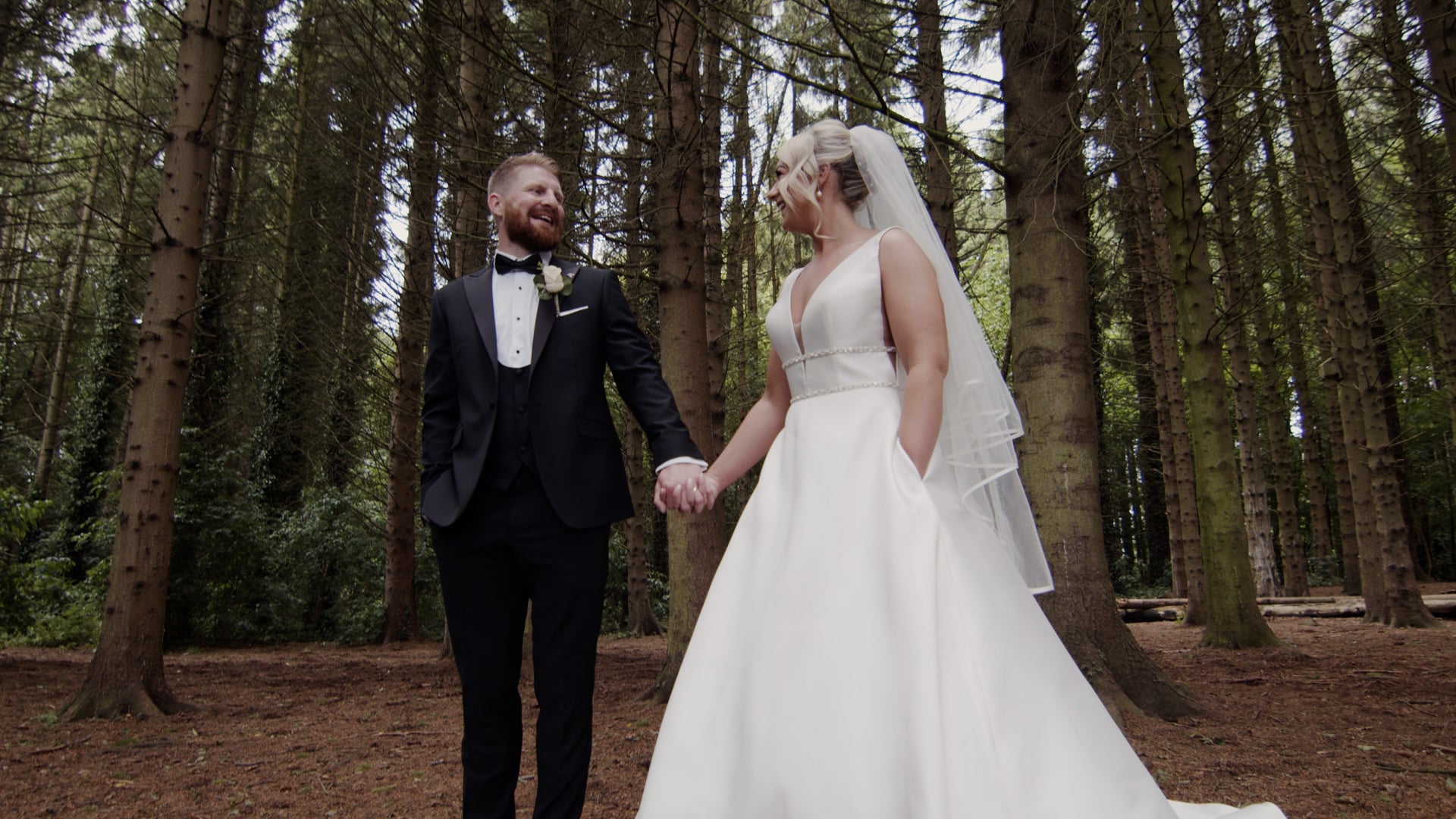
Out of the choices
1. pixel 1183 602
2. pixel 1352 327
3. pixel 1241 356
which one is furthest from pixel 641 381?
pixel 1183 602

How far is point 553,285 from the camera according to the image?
285 cm

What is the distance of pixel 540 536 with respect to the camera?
2670mm

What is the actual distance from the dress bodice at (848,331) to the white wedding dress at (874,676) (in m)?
0.08

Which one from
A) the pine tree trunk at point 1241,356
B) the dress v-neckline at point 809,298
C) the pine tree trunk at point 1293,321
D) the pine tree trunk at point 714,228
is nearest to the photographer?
the dress v-neckline at point 809,298

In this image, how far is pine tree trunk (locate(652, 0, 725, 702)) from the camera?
227 inches

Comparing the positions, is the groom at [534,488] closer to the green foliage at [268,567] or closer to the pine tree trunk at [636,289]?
the pine tree trunk at [636,289]

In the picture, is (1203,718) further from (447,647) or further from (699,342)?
(447,647)

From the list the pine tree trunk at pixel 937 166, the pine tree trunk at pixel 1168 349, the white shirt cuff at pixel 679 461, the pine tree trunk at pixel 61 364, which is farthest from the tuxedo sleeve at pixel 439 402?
the pine tree trunk at pixel 61 364

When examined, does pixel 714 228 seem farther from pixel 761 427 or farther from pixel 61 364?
pixel 61 364

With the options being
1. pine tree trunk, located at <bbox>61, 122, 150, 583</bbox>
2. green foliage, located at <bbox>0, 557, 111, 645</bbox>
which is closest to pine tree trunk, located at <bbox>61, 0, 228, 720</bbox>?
green foliage, located at <bbox>0, 557, 111, 645</bbox>

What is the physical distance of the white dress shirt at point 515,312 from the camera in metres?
2.84

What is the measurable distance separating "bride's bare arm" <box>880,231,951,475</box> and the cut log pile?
962 centimetres

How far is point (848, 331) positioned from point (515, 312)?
3.42ft

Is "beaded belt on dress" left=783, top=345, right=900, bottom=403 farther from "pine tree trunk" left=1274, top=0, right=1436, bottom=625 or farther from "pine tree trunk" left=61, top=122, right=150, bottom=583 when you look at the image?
"pine tree trunk" left=61, top=122, right=150, bottom=583
